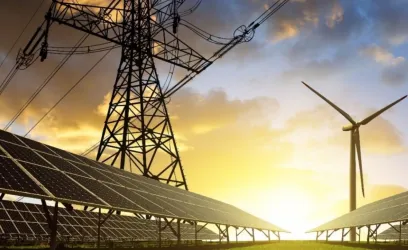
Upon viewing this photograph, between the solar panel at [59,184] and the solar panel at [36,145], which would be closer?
the solar panel at [59,184]

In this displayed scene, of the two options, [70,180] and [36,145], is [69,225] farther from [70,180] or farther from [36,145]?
[70,180]

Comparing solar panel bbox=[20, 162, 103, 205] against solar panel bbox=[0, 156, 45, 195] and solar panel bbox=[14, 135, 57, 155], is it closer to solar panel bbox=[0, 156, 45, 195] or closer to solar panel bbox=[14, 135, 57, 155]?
solar panel bbox=[0, 156, 45, 195]

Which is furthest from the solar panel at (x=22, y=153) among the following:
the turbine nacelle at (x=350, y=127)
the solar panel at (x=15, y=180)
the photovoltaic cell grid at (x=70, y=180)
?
the turbine nacelle at (x=350, y=127)

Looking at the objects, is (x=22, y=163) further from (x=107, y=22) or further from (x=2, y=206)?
(x=107, y=22)

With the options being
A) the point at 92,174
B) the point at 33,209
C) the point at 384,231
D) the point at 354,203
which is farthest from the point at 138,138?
the point at 354,203

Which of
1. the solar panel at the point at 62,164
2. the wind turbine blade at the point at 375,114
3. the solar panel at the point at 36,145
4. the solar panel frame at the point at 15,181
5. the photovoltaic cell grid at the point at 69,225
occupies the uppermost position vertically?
the wind turbine blade at the point at 375,114

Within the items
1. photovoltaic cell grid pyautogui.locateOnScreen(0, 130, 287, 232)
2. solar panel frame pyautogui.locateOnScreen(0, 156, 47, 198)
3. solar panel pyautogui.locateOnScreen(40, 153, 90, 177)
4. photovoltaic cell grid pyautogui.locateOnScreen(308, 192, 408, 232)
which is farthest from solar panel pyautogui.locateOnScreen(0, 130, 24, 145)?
photovoltaic cell grid pyautogui.locateOnScreen(308, 192, 408, 232)

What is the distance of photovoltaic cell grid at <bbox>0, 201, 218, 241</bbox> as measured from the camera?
96.1 feet

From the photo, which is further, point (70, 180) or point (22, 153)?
point (70, 180)

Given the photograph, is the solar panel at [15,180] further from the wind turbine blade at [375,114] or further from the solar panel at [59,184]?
the wind turbine blade at [375,114]

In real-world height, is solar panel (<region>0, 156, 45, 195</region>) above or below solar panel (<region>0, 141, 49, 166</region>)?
below

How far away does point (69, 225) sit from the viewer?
111 feet

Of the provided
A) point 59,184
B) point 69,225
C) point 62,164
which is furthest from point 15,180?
point 69,225

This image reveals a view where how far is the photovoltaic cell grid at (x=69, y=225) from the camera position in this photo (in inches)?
1153
